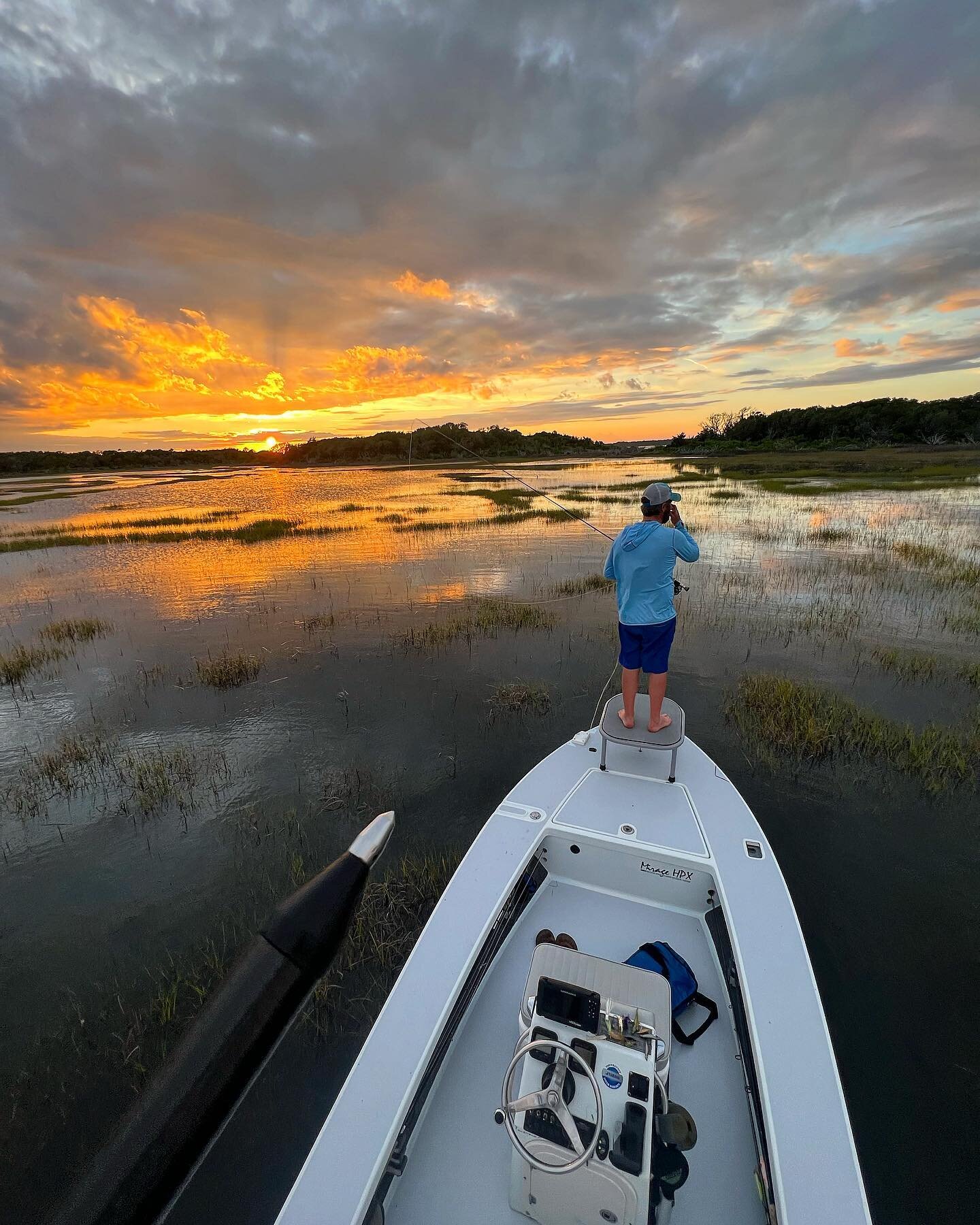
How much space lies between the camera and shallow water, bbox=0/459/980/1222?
403 centimetres

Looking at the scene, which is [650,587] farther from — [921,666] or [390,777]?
[921,666]

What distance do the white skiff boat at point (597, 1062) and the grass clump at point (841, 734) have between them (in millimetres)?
4135

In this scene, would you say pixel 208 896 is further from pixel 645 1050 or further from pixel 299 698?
pixel 645 1050

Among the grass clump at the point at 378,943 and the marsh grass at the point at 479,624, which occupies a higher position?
the marsh grass at the point at 479,624

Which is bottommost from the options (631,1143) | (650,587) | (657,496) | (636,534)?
(631,1143)

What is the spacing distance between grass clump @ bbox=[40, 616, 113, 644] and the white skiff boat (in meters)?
12.9

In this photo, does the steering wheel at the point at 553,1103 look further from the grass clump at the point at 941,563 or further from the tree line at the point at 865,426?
the tree line at the point at 865,426

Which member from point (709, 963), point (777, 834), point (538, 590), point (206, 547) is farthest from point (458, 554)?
point (709, 963)

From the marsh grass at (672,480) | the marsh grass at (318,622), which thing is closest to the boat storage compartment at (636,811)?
the marsh grass at (318,622)

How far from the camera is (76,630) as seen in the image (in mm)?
13078

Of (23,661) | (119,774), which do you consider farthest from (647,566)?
(23,661)

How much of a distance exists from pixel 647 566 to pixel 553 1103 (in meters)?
4.23

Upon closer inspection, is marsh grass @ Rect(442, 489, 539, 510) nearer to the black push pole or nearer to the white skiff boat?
the white skiff boat

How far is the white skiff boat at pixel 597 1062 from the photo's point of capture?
95.6 inches
